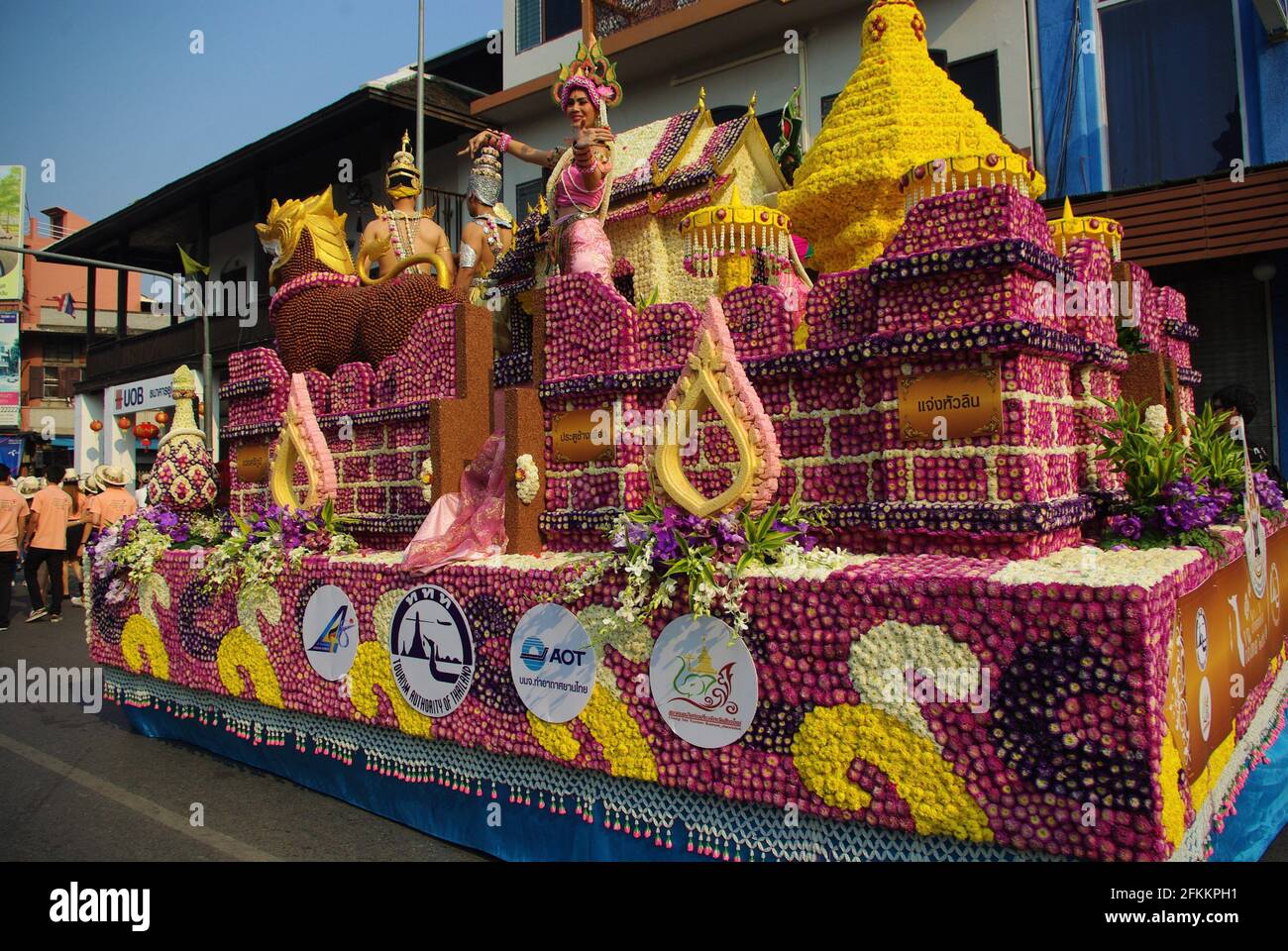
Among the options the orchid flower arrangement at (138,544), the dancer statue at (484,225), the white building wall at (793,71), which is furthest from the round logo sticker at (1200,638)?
the white building wall at (793,71)

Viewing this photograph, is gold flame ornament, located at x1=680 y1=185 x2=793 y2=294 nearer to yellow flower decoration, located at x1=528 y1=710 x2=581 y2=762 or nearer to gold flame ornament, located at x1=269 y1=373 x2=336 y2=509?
yellow flower decoration, located at x1=528 y1=710 x2=581 y2=762

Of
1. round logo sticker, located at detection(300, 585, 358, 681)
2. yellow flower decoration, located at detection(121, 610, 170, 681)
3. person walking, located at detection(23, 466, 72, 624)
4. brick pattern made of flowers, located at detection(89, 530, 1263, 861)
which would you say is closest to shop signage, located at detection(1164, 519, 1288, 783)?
brick pattern made of flowers, located at detection(89, 530, 1263, 861)

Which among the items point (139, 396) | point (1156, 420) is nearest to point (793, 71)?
point (1156, 420)

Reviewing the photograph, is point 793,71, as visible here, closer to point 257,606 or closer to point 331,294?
point 331,294

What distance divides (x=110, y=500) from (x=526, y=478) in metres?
10.4

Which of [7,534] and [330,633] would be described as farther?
[7,534]

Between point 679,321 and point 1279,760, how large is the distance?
13.7ft

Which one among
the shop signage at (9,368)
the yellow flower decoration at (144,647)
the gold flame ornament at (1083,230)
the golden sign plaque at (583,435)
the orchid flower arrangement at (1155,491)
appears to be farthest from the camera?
the shop signage at (9,368)

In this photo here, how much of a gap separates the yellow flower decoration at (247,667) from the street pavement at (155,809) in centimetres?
65

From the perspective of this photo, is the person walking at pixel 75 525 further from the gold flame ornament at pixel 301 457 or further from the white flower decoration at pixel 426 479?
the white flower decoration at pixel 426 479

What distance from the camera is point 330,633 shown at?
19.0 feet

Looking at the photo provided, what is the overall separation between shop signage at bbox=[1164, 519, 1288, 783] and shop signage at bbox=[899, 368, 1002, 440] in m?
1.03

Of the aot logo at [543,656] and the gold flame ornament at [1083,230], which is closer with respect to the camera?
the aot logo at [543,656]

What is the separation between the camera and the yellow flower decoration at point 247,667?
243 inches
